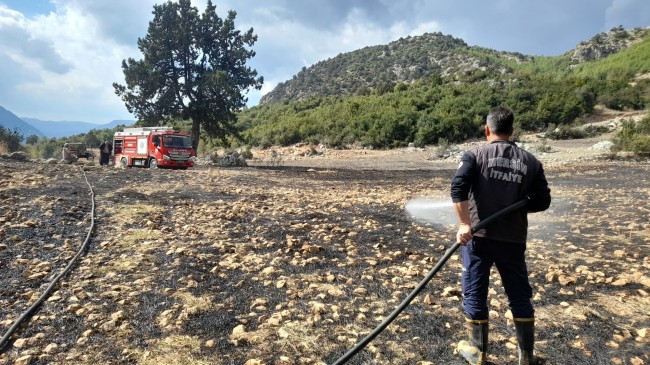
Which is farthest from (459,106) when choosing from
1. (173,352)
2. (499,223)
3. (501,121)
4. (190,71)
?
(173,352)

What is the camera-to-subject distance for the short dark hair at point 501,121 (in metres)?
3.18

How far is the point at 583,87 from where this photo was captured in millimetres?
40125

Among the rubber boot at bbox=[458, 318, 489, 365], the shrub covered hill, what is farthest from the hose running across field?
the shrub covered hill

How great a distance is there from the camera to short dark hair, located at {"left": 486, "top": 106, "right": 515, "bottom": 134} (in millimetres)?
3182

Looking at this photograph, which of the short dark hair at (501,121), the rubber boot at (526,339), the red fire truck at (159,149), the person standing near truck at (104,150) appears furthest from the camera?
the person standing near truck at (104,150)

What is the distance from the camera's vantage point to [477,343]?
320 centimetres

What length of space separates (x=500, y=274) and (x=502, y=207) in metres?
0.53

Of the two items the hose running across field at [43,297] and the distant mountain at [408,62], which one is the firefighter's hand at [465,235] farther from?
the distant mountain at [408,62]

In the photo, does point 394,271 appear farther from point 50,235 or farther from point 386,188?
point 386,188

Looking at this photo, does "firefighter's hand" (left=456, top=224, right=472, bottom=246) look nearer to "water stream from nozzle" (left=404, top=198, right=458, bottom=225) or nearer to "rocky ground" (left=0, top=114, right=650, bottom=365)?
"rocky ground" (left=0, top=114, right=650, bottom=365)

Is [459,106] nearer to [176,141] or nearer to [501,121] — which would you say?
[176,141]

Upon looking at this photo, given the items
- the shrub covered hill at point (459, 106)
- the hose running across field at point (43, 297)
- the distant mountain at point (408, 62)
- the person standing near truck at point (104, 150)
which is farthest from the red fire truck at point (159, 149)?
the distant mountain at point (408, 62)

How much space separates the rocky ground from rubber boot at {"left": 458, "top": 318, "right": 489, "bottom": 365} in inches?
5.1

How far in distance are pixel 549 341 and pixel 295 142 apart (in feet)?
127
